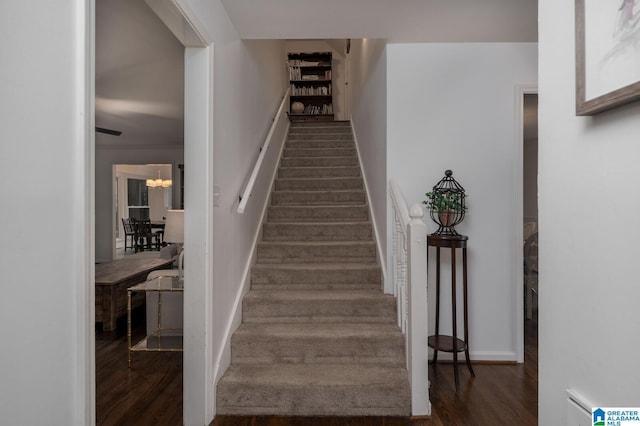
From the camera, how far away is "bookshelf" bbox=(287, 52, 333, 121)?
6.96 meters

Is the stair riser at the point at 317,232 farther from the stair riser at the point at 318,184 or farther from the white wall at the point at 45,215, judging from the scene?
the white wall at the point at 45,215

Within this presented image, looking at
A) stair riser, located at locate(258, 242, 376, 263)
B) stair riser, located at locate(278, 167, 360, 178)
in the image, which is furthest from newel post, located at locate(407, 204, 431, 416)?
stair riser, located at locate(278, 167, 360, 178)

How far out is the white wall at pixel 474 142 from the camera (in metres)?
2.83

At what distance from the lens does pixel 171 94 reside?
430cm

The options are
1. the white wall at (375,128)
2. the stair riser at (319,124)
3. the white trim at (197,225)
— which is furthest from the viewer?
the stair riser at (319,124)

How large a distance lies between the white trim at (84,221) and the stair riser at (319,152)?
3.90m

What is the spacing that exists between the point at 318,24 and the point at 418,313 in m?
2.06

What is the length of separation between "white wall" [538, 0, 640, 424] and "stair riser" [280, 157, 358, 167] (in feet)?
11.9

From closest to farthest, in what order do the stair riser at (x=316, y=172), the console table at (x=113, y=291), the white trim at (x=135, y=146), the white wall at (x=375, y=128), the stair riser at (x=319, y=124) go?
the white wall at (x=375, y=128)
the console table at (x=113, y=291)
the stair riser at (x=316, y=172)
the stair riser at (x=319, y=124)
the white trim at (x=135, y=146)

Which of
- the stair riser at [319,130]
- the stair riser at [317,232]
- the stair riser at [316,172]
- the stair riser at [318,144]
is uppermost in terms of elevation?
the stair riser at [319,130]

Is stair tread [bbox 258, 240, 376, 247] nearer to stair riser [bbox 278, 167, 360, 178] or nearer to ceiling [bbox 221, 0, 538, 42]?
stair riser [bbox 278, 167, 360, 178]

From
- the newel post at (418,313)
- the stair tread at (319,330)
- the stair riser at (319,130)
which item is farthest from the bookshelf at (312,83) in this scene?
the newel post at (418,313)

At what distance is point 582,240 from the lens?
78 centimetres

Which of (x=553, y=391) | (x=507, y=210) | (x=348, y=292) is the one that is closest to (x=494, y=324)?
(x=507, y=210)
